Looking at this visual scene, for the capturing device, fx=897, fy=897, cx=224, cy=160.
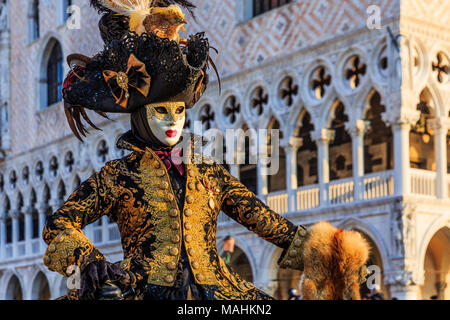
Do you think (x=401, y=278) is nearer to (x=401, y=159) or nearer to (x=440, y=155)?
(x=401, y=159)

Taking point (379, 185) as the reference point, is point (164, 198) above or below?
below

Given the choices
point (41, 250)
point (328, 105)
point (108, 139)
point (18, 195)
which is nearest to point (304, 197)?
point (328, 105)

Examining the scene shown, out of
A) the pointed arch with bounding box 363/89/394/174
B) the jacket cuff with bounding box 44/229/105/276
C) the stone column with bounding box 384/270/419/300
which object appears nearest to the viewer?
the jacket cuff with bounding box 44/229/105/276

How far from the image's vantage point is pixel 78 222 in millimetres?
2125

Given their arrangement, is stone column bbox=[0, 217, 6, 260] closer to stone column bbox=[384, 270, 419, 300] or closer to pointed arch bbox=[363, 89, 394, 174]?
pointed arch bbox=[363, 89, 394, 174]

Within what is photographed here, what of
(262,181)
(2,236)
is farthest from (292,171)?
(2,236)

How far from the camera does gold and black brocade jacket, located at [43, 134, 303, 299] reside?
2096mm

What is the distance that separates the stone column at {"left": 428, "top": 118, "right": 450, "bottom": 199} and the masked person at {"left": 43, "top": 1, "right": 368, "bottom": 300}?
9.21 meters

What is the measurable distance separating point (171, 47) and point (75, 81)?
286mm

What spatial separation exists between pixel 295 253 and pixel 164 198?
0.36 metres

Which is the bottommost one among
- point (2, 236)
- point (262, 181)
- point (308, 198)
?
point (2, 236)

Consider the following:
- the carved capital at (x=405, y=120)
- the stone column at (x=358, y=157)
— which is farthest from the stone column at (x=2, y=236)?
the carved capital at (x=405, y=120)

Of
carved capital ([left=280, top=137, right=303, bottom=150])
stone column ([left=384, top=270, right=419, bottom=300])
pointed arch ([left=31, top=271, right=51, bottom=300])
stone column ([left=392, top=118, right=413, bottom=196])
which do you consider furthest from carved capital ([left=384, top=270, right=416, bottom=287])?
pointed arch ([left=31, top=271, right=51, bottom=300])
